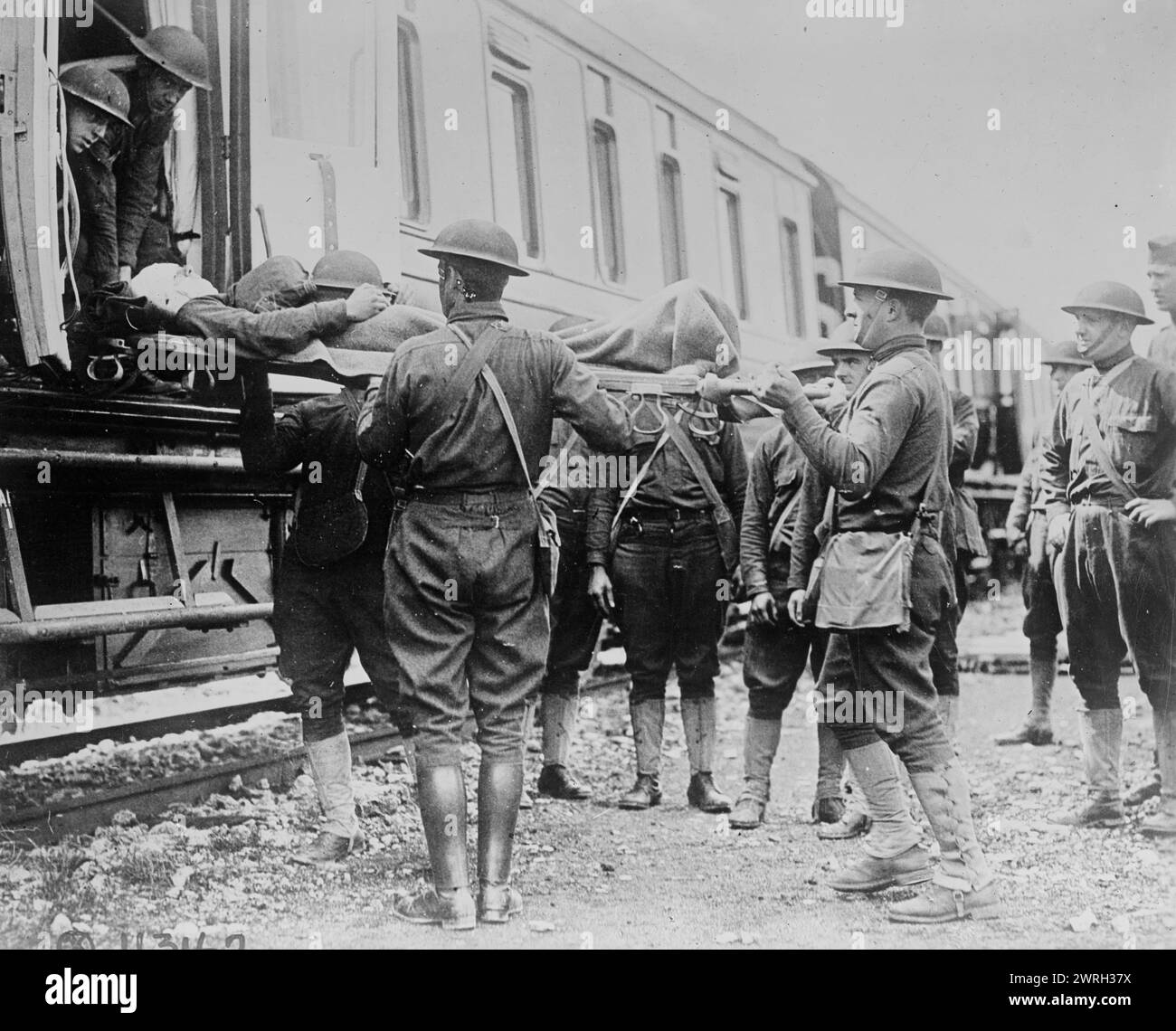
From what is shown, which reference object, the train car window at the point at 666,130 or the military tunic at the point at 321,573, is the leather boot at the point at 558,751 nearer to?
the military tunic at the point at 321,573

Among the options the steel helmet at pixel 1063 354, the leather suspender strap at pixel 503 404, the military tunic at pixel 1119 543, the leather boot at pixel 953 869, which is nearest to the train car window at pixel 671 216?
the steel helmet at pixel 1063 354

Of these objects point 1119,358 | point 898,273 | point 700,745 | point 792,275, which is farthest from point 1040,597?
point 792,275

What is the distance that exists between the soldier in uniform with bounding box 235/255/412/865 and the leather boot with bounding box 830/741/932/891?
1647 mm

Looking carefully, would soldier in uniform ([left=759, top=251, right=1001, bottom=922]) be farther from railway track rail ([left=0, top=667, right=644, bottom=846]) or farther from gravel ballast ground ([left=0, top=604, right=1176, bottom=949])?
railway track rail ([left=0, top=667, right=644, bottom=846])

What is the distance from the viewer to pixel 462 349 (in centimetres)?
384

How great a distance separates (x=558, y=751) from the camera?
17.4 feet

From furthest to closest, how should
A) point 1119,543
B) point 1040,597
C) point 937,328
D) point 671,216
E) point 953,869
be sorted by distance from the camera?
point 937,328 < point 671,216 < point 1040,597 < point 1119,543 < point 953,869

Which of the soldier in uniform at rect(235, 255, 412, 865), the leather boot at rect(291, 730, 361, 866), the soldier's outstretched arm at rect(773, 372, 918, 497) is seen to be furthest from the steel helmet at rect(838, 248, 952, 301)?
the leather boot at rect(291, 730, 361, 866)

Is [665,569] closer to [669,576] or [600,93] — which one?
[669,576]

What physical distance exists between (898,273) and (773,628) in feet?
5.49

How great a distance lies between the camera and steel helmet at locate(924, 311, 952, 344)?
6104 mm
